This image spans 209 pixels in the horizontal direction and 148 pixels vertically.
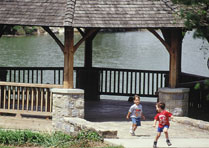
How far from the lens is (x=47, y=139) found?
14516 millimetres

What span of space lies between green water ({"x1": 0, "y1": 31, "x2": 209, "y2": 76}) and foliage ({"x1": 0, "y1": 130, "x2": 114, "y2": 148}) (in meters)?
20.1

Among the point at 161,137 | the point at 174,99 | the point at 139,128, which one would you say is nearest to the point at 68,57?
the point at 139,128

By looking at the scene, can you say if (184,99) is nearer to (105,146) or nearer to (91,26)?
(91,26)

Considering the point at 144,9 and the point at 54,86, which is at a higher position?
the point at 144,9

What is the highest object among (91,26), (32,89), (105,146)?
(91,26)

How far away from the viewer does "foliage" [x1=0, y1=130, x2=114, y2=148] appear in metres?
14.1

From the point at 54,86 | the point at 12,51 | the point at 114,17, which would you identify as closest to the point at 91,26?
the point at 114,17

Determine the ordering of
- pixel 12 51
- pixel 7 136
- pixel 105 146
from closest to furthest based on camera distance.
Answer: pixel 105 146, pixel 7 136, pixel 12 51

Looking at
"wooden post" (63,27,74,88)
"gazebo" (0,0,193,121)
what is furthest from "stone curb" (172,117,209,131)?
"wooden post" (63,27,74,88)

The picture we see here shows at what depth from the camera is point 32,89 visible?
17359 mm

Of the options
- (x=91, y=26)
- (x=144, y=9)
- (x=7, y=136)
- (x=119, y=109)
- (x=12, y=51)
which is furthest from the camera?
(x=12, y=51)

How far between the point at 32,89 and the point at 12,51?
3004 cm

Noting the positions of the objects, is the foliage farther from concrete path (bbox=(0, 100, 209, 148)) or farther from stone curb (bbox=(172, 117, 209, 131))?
stone curb (bbox=(172, 117, 209, 131))

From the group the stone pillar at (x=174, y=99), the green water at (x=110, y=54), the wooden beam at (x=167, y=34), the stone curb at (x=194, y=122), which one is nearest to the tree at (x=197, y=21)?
the stone curb at (x=194, y=122)
